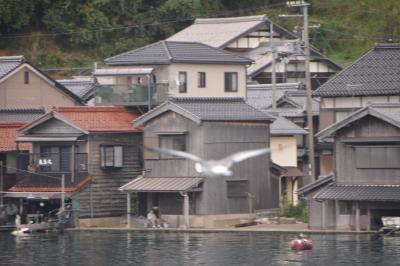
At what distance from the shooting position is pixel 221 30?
3236 inches

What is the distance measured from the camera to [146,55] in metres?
63.3

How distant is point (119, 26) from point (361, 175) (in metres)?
35.0

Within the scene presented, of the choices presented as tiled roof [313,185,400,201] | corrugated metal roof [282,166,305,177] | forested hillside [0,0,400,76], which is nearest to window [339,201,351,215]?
tiled roof [313,185,400,201]

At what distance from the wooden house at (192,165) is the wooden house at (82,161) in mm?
1261

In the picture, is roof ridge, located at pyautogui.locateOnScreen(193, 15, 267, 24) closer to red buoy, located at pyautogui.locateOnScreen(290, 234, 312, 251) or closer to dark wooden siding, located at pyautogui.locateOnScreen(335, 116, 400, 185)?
dark wooden siding, located at pyautogui.locateOnScreen(335, 116, 400, 185)

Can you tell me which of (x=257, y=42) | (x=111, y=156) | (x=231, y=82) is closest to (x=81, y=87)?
(x=231, y=82)

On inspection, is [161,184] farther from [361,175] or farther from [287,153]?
[361,175]

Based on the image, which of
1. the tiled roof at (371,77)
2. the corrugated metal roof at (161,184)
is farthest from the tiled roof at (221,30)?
the corrugated metal roof at (161,184)

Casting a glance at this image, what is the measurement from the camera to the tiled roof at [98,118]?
2363 inches

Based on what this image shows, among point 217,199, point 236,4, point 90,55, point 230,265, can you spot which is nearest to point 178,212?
point 217,199

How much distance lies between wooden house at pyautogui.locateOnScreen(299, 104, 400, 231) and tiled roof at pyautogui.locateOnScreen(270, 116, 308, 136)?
8.48 metres

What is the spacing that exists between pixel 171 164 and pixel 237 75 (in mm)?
7408

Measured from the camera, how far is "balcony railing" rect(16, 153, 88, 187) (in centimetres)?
5988

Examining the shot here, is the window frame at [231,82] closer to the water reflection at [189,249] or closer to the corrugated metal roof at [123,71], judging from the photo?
the corrugated metal roof at [123,71]
